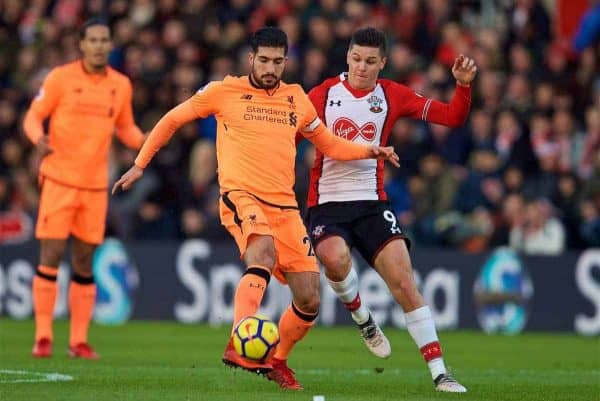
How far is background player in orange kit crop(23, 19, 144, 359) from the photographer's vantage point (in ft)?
45.3

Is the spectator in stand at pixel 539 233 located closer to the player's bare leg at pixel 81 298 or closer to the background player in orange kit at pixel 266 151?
the player's bare leg at pixel 81 298

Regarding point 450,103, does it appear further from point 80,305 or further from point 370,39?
point 80,305

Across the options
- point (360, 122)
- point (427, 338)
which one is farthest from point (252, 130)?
point (427, 338)

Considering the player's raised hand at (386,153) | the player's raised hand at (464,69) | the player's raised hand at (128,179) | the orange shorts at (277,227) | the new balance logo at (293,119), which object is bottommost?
the orange shorts at (277,227)

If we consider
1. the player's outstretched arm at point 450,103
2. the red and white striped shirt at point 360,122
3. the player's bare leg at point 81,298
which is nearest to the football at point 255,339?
the red and white striped shirt at point 360,122

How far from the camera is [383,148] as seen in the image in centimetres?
1088

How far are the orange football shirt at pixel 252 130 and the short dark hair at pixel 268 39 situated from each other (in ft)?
1.09

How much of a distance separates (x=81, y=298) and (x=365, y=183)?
12.6 ft

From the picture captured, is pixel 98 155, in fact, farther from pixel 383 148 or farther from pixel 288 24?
pixel 288 24

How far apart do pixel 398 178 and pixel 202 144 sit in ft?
9.24

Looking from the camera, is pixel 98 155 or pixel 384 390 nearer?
pixel 384 390

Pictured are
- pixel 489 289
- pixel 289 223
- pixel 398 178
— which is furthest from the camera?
pixel 398 178

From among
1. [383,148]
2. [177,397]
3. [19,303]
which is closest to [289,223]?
[383,148]

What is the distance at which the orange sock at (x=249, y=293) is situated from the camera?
10.2 meters
